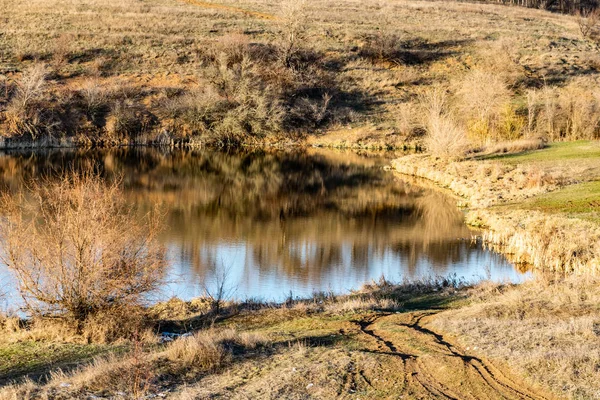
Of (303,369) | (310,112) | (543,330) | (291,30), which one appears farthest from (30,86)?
(543,330)

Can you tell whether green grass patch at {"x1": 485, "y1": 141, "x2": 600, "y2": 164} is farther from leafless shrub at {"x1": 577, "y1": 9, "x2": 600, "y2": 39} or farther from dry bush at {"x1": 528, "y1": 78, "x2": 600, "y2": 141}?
leafless shrub at {"x1": 577, "y1": 9, "x2": 600, "y2": 39}

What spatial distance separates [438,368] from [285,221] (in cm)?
1938

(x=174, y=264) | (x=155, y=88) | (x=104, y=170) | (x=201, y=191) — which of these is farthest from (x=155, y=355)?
(x=155, y=88)

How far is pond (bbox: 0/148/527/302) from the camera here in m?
20.2

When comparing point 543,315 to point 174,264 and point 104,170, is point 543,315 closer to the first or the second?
point 174,264

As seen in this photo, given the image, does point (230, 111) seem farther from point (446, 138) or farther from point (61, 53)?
point (446, 138)

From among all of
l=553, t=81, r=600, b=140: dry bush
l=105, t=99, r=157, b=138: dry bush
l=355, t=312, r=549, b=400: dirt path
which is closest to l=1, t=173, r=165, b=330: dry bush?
l=355, t=312, r=549, b=400: dirt path

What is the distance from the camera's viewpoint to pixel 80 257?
13.4 metres

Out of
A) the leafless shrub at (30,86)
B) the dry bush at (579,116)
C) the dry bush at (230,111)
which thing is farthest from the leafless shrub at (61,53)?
the dry bush at (579,116)

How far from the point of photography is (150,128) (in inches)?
2275

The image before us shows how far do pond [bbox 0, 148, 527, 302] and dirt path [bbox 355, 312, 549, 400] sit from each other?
5585 mm

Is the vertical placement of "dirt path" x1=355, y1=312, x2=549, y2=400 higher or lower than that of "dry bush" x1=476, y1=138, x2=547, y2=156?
higher

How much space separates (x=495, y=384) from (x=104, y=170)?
3347cm

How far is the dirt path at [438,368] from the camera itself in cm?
929
